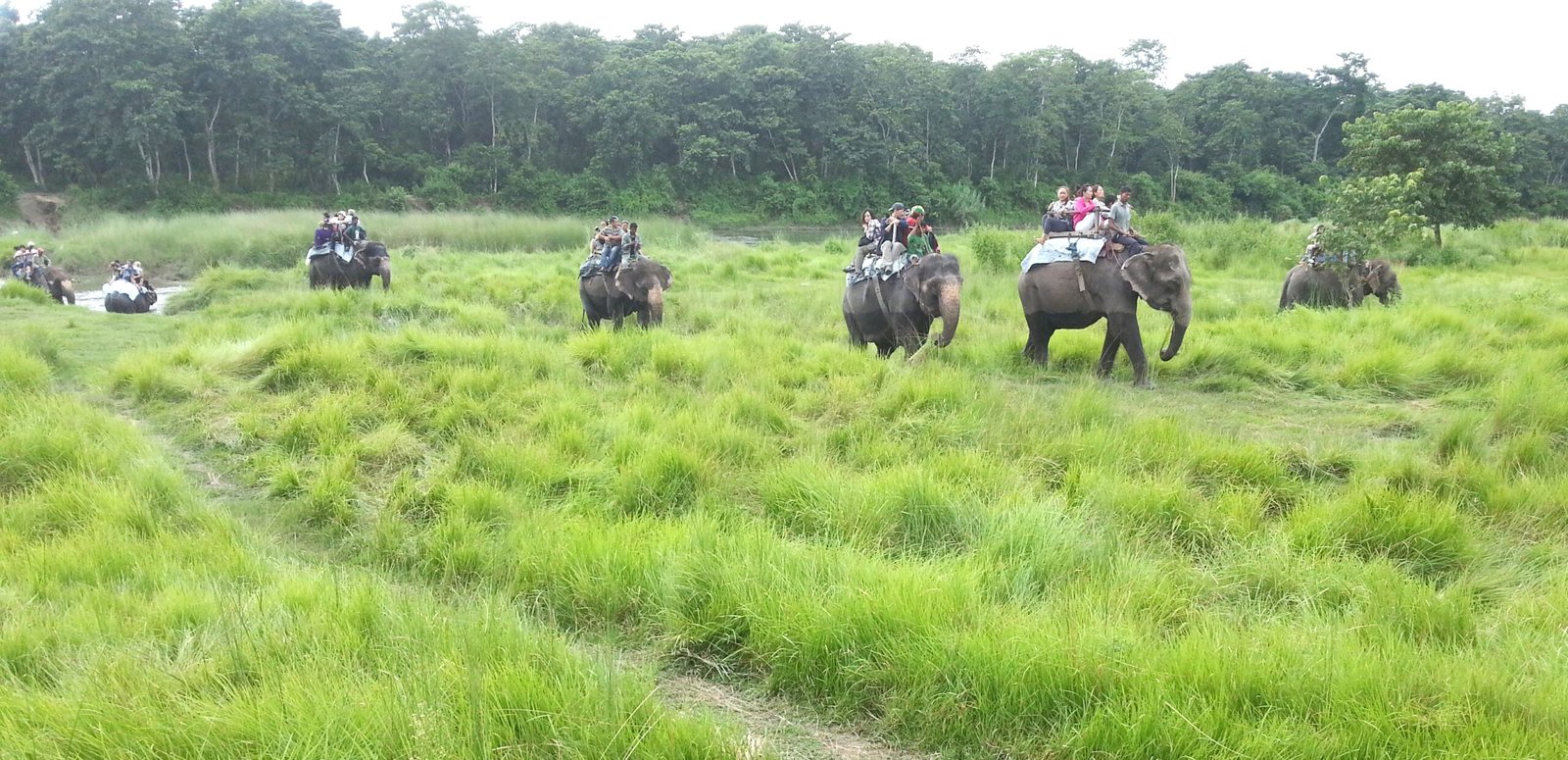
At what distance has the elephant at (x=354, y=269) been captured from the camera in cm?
1484

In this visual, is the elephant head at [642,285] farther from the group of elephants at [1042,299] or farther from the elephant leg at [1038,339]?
the elephant leg at [1038,339]

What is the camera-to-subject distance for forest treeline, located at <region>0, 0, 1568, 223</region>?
119 ft

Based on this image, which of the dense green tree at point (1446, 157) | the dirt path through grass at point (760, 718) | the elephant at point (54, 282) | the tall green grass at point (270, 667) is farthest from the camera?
the dense green tree at point (1446, 157)

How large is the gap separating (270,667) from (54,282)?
61.2 feet

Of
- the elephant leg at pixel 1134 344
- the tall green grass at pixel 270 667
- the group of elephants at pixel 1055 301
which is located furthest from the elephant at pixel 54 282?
the elephant leg at pixel 1134 344

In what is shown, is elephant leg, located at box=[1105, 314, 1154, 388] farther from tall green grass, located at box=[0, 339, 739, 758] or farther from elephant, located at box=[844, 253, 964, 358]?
tall green grass, located at box=[0, 339, 739, 758]

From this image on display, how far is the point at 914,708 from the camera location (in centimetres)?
279

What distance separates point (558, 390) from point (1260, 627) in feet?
16.9

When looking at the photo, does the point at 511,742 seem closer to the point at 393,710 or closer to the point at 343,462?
the point at 393,710

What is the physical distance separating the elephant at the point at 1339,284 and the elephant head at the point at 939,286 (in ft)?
20.1

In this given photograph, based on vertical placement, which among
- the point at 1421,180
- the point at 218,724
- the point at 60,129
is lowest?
the point at 218,724

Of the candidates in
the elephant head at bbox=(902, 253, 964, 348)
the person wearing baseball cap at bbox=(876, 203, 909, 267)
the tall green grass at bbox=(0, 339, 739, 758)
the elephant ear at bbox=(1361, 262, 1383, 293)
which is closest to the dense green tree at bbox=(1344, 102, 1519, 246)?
the elephant ear at bbox=(1361, 262, 1383, 293)

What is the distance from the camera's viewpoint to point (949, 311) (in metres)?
8.48

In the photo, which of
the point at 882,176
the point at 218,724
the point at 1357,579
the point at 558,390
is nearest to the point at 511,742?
the point at 218,724
